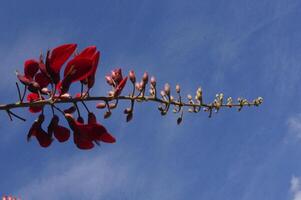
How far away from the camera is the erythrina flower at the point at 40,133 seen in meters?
2.71

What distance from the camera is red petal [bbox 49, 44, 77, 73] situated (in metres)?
2.54

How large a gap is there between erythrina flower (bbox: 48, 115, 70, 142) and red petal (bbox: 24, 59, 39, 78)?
0.30 m

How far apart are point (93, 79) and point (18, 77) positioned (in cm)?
43

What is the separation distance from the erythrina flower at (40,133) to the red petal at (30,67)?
260 millimetres

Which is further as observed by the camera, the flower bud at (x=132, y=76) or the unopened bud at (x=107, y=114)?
the flower bud at (x=132, y=76)

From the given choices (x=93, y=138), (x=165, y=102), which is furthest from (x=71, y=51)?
(x=165, y=102)

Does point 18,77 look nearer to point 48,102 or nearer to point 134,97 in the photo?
point 48,102

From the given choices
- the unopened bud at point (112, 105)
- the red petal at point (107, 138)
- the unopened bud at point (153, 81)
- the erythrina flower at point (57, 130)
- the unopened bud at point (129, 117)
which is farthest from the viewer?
the unopened bud at point (153, 81)

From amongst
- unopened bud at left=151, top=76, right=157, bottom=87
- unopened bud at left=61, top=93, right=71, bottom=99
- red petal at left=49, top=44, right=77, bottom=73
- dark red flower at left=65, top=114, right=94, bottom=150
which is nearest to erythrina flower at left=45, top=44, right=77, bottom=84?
red petal at left=49, top=44, right=77, bottom=73

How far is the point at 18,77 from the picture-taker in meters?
2.62

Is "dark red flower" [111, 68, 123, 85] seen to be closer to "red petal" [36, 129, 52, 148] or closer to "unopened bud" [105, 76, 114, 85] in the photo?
"unopened bud" [105, 76, 114, 85]

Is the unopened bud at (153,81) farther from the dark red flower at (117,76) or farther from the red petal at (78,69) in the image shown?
the red petal at (78,69)

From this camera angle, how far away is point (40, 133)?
272 centimetres

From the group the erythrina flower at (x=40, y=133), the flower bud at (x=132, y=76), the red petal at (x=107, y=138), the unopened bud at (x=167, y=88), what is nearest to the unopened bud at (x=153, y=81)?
the unopened bud at (x=167, y=88)
